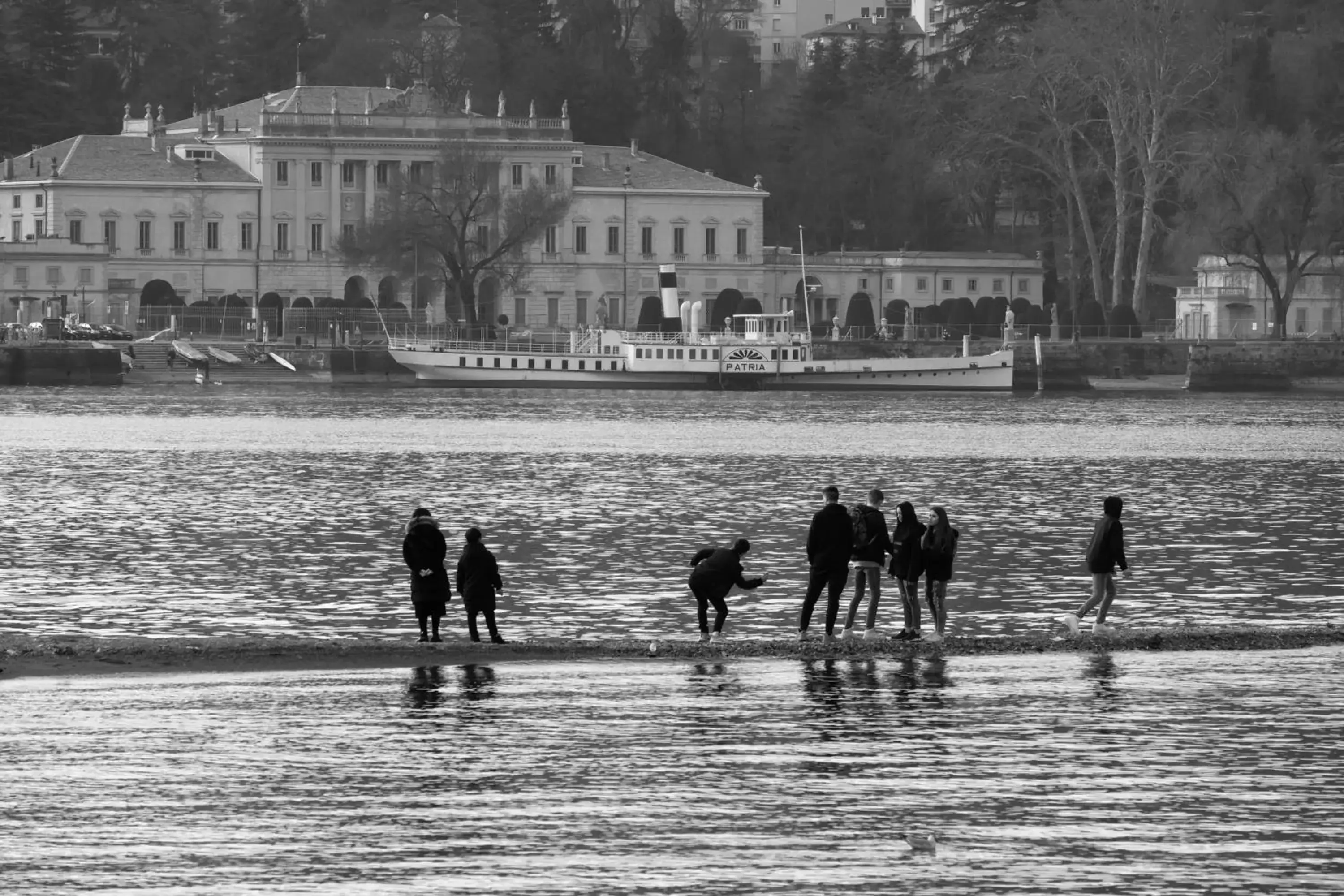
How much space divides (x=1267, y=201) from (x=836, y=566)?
83.9 meters

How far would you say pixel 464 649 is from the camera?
25984 mm

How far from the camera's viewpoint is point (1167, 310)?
133 metres

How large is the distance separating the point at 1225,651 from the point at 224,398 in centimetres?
7705

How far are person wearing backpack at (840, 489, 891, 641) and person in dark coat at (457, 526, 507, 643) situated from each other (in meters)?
3.50

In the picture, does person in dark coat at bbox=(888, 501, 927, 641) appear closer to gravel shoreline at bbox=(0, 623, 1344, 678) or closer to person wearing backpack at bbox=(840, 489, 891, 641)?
person wearing backpack at bbox=(840, 489, 891, 641)

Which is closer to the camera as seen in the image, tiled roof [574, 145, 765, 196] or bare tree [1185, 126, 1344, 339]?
bare tree [1185, 126, 1344, 339]

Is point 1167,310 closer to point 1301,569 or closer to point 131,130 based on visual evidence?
point 131,130

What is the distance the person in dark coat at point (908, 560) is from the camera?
85.9 feet

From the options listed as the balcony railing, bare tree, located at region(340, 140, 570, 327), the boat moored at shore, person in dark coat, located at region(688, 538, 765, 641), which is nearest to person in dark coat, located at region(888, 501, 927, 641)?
person in dark coat, located at region(688, 538, 765, 641)

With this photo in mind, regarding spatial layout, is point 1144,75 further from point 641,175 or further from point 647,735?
point 647,735

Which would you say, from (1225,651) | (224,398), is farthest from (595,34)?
(1225,651)

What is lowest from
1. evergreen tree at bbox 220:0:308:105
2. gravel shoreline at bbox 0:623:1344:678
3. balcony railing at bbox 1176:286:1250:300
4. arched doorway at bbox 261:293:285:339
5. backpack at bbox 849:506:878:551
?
gravel shoreline at bbox 0:623:1344:678

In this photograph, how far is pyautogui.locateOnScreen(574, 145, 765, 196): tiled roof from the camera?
135000 mm

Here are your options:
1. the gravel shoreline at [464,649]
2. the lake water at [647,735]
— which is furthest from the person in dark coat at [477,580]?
the lake water at [647,735]
